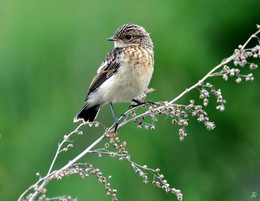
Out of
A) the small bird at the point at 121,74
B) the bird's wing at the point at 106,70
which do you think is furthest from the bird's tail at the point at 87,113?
the bird's wing at the point at 106,70

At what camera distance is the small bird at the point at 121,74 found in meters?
4.63

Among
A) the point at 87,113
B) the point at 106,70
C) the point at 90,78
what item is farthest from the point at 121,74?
the point at 90,78

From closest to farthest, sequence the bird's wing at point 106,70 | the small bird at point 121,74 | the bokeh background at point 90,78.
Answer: the small bird at point 121,74
the bird's wing at point 106,70
the bokeh background at point 90,78

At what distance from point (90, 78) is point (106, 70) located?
551mm

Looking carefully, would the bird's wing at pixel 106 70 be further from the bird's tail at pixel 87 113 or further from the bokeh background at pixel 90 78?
the bokeh background at pixel 90 78

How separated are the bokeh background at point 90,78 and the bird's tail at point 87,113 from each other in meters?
0.22

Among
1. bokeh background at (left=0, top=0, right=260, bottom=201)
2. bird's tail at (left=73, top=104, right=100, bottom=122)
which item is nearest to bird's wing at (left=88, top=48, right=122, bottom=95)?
bird's tail at (left=73, top=104, right=100, bottom=122)

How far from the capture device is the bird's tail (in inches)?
189

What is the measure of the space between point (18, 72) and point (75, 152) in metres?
1.12

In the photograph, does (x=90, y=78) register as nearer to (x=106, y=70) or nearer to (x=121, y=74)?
(x=106, y=70)

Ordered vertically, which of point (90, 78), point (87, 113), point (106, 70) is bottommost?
point (87, 113)

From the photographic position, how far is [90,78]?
5.35 metres

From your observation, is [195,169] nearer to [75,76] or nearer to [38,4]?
[75,76]

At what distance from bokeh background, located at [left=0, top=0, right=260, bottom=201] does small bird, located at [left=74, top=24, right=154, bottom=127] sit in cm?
35
